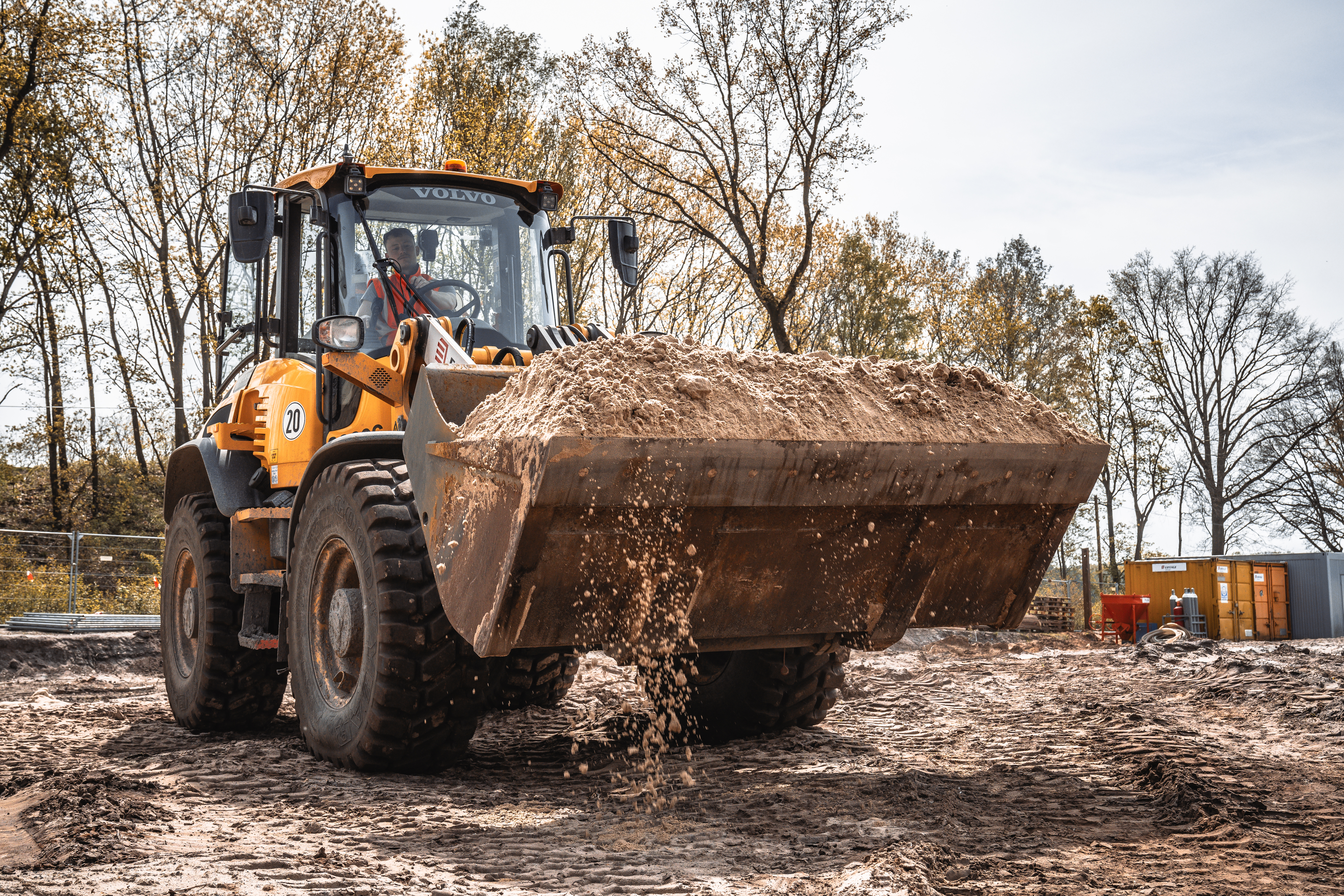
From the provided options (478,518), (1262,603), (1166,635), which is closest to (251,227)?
(478,518)

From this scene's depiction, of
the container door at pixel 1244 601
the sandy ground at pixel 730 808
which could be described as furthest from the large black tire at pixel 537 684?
the container door at pixel 1244 601

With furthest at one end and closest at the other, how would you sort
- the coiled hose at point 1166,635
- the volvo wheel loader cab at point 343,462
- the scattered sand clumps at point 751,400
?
the coiled hose at point 1166,635 < the volvo wheel loader cab at point 343,462 < the scattered sand clumps at point 751,400

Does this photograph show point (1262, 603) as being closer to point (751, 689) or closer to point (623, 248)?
point (751, 689)

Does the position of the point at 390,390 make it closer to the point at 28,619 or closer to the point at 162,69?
the point at 28,619

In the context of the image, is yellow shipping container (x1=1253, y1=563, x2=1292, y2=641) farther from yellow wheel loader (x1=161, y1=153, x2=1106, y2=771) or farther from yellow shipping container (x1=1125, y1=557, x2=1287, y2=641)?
yellow wheel loader (x1=161, y1=153, x2=1106, y2=771)

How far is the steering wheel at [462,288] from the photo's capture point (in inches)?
220

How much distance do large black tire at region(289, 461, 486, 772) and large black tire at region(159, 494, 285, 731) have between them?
4.93 feet

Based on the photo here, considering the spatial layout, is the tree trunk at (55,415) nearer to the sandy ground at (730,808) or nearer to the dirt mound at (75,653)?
the dirt mound at (75,653)

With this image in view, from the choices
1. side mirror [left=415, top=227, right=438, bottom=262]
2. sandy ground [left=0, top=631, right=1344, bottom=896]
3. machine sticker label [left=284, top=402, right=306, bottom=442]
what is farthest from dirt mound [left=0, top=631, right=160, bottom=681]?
side mirror [left=415, top=227, right=438, bottom=262]

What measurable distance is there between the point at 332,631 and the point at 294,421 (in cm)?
150

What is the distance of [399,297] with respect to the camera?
219 inches

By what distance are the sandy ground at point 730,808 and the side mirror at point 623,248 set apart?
2.57 meters

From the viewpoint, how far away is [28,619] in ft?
40.9

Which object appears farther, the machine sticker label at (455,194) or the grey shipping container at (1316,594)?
the grey shipping container at (1316,594)
